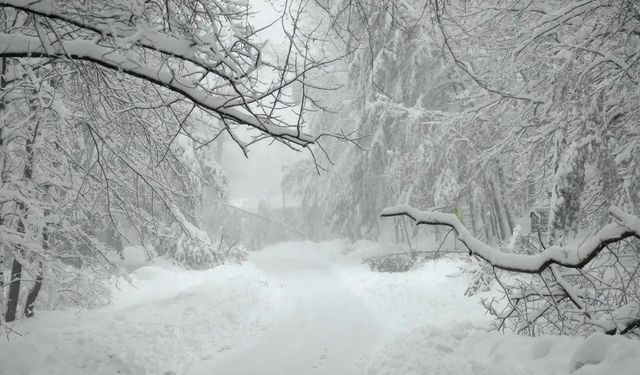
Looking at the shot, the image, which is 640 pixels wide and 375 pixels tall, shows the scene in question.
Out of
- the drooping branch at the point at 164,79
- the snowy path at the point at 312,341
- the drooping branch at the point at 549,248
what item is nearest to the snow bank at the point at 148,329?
the snowy path at the point at 312,341

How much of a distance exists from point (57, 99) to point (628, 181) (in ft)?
22.9

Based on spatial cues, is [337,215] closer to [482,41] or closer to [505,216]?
[505,216]

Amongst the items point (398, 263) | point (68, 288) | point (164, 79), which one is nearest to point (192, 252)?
point (398, 263)

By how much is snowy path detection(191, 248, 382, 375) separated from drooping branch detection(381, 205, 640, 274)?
146 inches

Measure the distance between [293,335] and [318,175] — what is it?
3.47 meters

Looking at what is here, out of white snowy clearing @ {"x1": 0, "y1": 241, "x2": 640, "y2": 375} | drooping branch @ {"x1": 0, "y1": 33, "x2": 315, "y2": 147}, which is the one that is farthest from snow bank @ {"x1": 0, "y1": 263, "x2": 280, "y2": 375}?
drooping branch @ {"x1": 0, "y1": 33, "x2": 315, "y2": 147}

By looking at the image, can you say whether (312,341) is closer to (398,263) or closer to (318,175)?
(318,175)

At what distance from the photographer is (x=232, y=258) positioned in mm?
19203

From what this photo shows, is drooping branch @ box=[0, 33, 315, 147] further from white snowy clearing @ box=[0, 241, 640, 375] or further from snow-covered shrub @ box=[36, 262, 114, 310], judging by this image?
snow-covered shrub @ box=[36, 262, 114, 310]

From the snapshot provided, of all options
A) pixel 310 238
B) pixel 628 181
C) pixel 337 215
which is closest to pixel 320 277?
pixel 337 215

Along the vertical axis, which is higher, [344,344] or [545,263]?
[545,263]

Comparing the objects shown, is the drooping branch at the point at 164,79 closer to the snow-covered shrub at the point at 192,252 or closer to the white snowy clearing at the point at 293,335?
the white snowy clearing at the point at 293,335

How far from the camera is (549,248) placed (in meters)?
3.40

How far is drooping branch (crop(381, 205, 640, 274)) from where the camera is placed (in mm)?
3068
